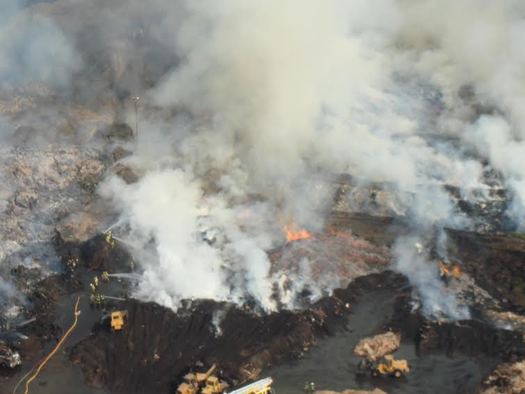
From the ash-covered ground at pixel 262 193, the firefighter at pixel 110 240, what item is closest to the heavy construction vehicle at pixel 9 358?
the ash-covered ground at pixel 262 193

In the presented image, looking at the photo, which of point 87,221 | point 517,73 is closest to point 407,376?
point 87,221

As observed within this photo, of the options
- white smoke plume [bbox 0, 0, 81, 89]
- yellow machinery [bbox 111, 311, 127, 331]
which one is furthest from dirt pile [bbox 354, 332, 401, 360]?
white smoke plume [bbox 0, 0, 81, 89]

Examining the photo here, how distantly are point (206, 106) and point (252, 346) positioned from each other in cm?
2415

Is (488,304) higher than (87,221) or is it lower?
lower

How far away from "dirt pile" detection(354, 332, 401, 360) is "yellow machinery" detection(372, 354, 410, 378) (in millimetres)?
812

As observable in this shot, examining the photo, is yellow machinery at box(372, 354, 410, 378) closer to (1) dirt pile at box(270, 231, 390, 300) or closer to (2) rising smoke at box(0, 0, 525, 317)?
(2) rising smoke at box(0, 0, 525, 317)

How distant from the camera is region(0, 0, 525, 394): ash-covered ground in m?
28.2

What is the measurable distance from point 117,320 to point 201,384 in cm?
614

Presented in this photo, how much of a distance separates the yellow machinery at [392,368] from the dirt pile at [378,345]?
812mm

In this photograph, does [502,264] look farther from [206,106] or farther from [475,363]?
[206,106]

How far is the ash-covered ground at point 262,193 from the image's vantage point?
1109 inches

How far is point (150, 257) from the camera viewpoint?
3434 cm

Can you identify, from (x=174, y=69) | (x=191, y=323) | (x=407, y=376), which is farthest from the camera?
(x=174, y=69)

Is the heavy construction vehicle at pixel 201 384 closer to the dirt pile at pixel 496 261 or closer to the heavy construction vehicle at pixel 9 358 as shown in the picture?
the heavy construction vehicle at pixel 9 358
